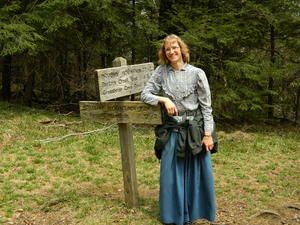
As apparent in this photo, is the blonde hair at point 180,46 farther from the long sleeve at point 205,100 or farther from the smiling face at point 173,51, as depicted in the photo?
the long sleeve at point 205,100

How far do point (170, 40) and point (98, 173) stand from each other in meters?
3.15

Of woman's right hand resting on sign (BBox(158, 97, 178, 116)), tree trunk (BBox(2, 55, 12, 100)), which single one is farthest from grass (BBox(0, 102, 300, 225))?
tree trunk (BBox(2, 55, 12, 100))

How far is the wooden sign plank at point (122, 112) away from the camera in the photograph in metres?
3.95

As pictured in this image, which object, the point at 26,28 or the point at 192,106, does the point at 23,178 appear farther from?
the point at 26,28

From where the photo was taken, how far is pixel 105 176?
19.6ft

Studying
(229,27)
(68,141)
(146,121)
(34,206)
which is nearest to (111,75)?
(146,121)

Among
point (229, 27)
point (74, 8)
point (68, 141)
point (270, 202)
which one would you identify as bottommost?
point (270, 202)

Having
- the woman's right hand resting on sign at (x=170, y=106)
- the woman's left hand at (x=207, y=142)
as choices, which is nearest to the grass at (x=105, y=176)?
the woman's left hand at (x=207, y=142)

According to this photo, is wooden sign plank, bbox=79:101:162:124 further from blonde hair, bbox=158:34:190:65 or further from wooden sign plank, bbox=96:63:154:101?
blonde hair, bbox=158:34:190:65

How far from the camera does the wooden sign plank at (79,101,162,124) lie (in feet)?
13.0

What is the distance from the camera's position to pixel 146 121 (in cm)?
→ 399

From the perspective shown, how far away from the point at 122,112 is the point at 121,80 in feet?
1.24

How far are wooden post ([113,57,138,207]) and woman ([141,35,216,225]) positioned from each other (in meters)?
0.50

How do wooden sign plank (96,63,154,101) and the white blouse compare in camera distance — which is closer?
the white blouse
